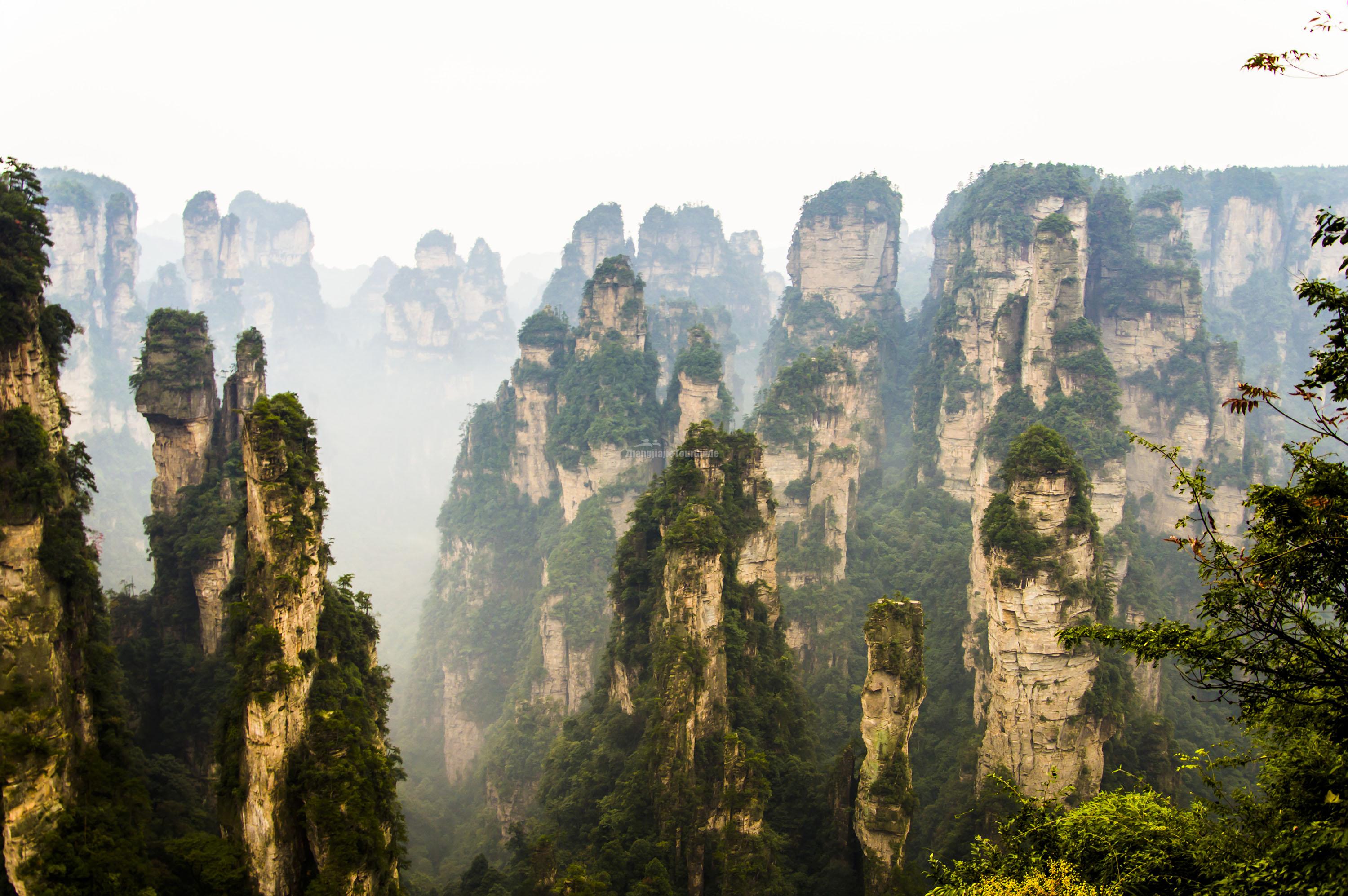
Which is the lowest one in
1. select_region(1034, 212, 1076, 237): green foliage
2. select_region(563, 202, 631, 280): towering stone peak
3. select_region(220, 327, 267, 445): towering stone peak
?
select_region(220, 327, 267, 445): towering stone peak

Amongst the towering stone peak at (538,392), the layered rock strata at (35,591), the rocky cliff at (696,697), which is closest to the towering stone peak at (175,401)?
the layered rock strata at (35,591)

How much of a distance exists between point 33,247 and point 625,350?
137 ft

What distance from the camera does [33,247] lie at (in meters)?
20.8

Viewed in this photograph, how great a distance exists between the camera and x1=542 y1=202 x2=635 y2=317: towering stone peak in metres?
102

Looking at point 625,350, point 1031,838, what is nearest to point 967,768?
point 1031,838

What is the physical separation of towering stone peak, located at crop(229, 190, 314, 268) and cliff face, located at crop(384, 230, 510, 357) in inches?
868

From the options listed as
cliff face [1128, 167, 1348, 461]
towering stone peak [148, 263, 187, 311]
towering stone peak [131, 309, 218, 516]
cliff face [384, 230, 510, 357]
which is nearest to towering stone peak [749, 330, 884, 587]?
towering stone peak [131, 309, 218, 516]

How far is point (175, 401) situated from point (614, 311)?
3443 cm

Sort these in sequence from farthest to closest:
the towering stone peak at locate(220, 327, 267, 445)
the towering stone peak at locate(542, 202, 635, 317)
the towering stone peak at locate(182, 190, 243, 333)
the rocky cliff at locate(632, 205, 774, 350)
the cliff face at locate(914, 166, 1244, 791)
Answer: the towering stone peak at locate(182, 190, 243, 333) → the rocky cliff at locate(632, 205, 774, 350) → the towering stone peak at locate(542, 202, 635, 317) → the towering stone peak at locate(220, 327, 267, 445) → the cliff face at locate(914, 166, 1244, 791)

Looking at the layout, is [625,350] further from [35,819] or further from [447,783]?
[35,819]

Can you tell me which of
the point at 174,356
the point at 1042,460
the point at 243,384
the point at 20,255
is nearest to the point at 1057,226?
the point at 1042,460

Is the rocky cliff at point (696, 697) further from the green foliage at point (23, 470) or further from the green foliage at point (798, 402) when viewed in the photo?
the green foliage at point (23, 470)

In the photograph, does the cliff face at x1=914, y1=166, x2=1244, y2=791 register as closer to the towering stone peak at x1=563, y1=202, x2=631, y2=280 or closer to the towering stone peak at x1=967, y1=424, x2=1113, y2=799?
the towering stone peak at x1=967, y1=424, x2=1113, y2=799

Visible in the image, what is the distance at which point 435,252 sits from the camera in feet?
426
